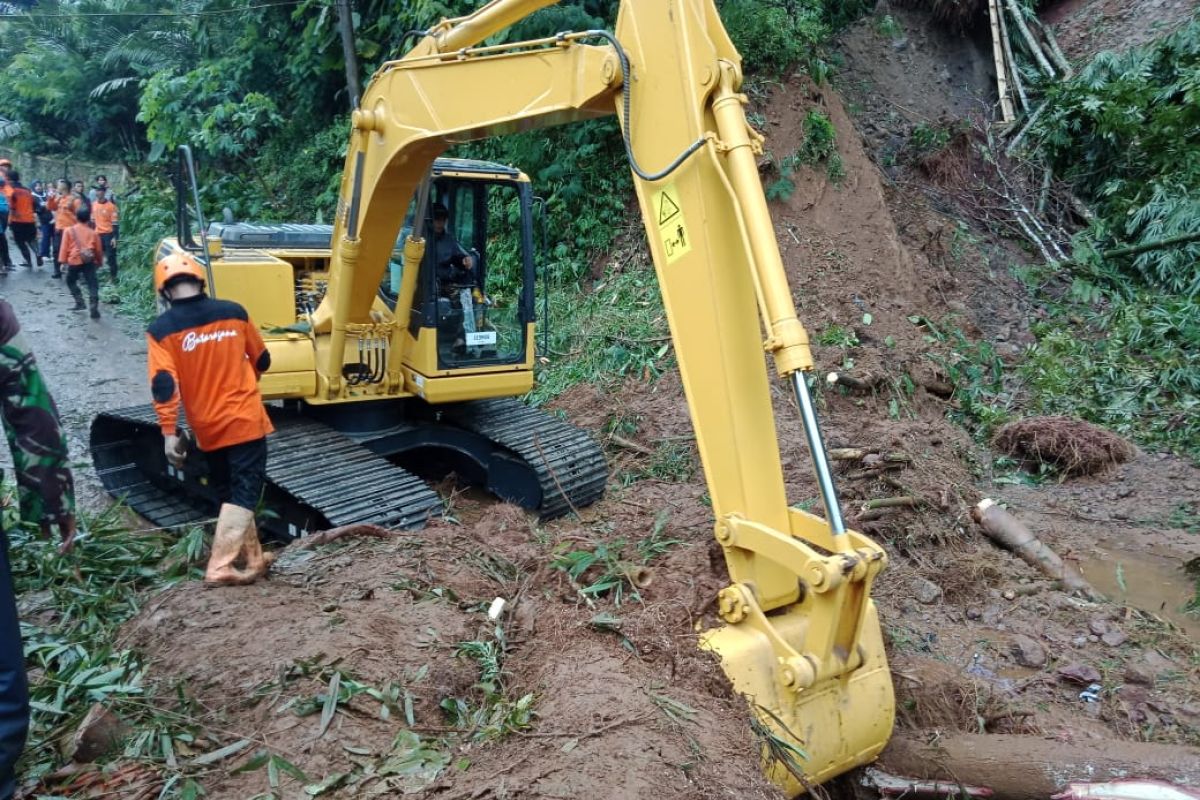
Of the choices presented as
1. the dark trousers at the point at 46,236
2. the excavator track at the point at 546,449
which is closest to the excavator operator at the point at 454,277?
the excavator track at the point at 546,449

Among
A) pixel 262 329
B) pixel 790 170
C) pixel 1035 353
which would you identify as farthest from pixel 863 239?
pixel 262 329

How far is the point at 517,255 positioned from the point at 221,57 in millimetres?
10430

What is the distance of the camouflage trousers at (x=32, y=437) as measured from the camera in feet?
10.2

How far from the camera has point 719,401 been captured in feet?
10.2

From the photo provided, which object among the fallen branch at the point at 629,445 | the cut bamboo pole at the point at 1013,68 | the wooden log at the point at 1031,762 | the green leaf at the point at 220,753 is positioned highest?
the cut bamboo pole at the point at 1013,68

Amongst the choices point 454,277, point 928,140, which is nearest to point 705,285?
point 454,277

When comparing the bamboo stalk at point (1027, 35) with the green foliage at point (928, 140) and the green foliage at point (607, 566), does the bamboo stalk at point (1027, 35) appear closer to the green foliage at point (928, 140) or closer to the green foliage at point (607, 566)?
the green foliage at point (928, 140)

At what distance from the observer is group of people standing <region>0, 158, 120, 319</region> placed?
1200cm

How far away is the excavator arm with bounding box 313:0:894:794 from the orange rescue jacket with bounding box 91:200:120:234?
42.4ft

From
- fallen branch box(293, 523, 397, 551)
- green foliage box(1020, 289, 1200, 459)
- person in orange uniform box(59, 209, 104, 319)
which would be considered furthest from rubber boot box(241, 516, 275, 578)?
person in orange uniform box(59, 209, 104, 319)

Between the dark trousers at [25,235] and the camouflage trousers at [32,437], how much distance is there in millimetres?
13733

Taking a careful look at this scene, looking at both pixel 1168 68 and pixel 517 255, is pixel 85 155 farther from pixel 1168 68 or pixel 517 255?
pixel 1168 68

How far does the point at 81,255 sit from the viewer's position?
39.2ft

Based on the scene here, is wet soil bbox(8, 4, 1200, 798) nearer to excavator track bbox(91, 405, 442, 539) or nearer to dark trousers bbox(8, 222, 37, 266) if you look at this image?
excavator track bbox(91, 405, 442, 539)
